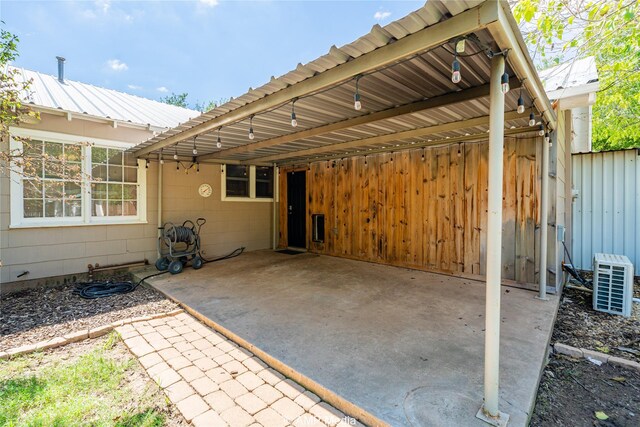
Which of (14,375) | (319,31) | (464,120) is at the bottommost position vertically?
(14,375)

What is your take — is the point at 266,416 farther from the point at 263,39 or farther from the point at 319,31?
the point at 263,39

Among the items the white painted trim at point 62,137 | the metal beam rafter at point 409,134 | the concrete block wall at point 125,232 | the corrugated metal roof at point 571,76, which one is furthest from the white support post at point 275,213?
the corrugated metal roof at point 571,76

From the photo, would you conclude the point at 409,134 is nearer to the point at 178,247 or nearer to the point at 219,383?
the point at 219,383

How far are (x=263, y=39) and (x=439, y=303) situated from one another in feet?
31.9

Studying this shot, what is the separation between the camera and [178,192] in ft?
20.0

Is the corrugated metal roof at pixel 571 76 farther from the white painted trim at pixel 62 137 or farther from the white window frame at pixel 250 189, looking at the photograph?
the white painted trim at pixel 62 137

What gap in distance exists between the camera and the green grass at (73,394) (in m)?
1.84

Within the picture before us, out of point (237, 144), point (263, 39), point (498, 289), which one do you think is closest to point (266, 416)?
point (498, 289)

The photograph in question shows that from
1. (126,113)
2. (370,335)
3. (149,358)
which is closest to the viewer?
(149,358)

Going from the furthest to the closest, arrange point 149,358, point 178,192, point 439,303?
1. point 178,192
2. point 439,303
3. point 149,358

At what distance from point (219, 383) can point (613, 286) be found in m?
4.75

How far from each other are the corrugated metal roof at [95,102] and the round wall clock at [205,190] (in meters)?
1.39

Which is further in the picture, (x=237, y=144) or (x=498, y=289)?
(x=237, y=144)

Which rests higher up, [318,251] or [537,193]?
[537,193]
